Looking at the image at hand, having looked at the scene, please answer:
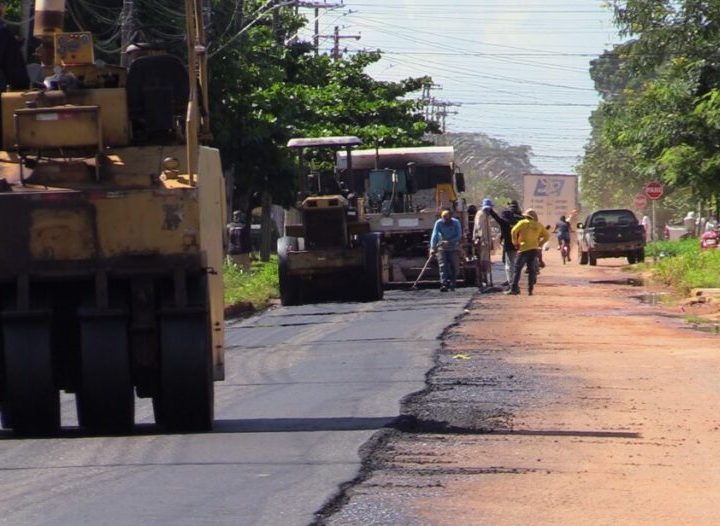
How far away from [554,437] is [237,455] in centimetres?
229

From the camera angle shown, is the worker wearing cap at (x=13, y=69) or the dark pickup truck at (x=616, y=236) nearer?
the worker wearing cap at (x=13, y=69)

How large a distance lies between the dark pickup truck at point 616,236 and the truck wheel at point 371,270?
2181 centimetres

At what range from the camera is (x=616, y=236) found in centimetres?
4931

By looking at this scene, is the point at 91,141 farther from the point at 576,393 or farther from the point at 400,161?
the point at 400,161

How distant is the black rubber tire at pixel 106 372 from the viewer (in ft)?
35.6

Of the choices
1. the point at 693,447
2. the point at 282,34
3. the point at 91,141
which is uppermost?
the point at 282,34

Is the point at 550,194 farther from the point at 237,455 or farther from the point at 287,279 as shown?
the point at 237,455

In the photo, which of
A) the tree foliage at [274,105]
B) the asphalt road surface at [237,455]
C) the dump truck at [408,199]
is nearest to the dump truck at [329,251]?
the dump truck at [408,199]

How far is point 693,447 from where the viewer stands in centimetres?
1094

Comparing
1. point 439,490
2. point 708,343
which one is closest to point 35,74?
point 439,490

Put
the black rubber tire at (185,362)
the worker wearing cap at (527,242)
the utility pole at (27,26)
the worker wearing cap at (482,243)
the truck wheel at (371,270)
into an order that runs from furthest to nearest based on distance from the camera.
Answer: the worker wearing cap at (482,243) < the worker wearing cap at (527,242) < the truck wheel at (371,270) < the utility pole at (27,26) < the black rubber tire at (185,362)

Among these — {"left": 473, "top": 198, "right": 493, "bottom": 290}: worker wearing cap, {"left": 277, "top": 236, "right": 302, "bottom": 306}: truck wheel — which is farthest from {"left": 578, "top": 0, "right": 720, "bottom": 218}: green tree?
{"left": 277, "top": 236, "right": 302, "bottom": 306}: truck wheel

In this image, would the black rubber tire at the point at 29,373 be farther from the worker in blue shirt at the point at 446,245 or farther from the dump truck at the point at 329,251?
the worker in blue shirt at the point at 446,245

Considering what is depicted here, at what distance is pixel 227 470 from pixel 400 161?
77.8 feet
